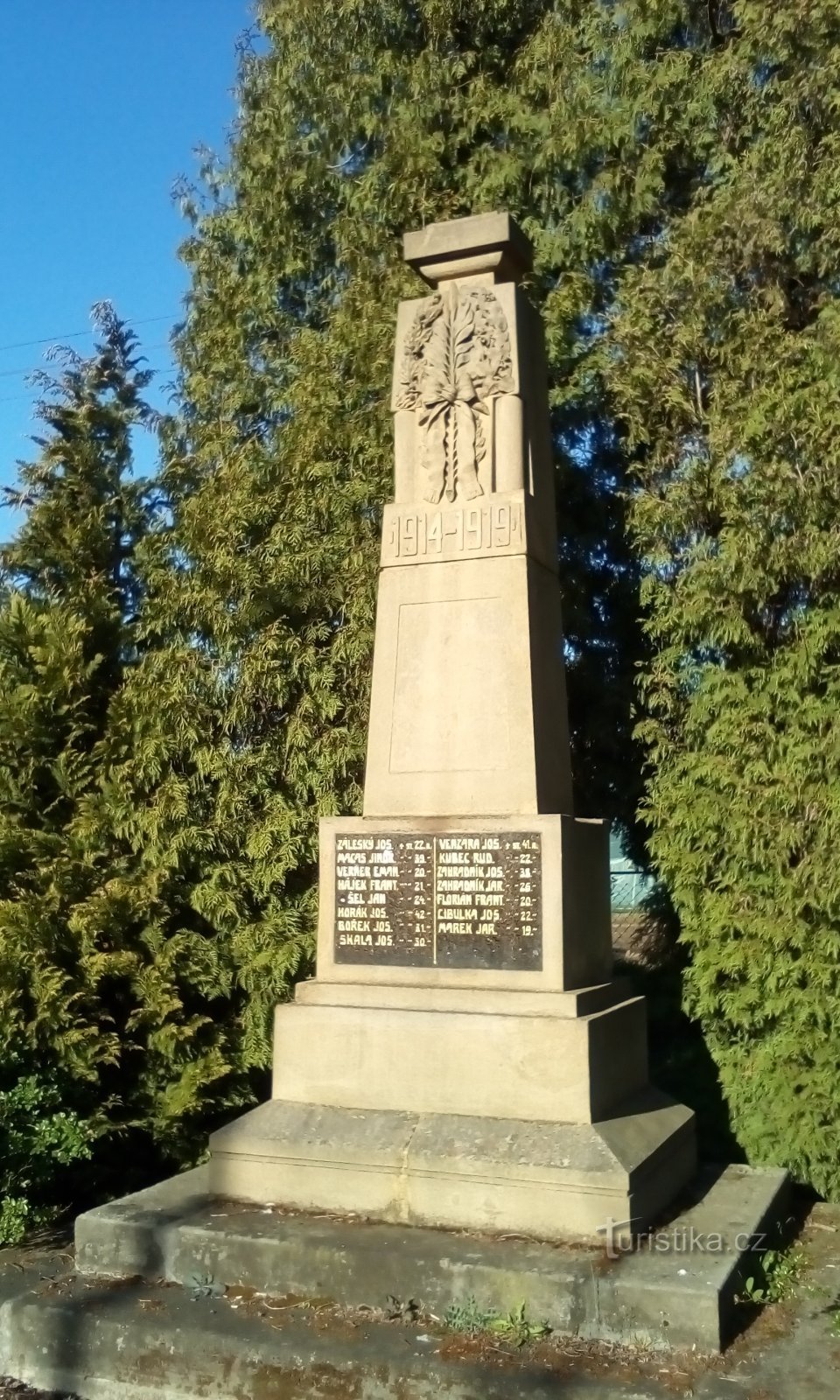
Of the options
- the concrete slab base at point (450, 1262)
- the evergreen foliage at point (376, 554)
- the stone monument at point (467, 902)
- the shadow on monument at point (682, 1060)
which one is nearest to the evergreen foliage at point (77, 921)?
the evergreen foliage at point (376, 554)

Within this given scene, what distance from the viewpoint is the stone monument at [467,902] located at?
15.2ft

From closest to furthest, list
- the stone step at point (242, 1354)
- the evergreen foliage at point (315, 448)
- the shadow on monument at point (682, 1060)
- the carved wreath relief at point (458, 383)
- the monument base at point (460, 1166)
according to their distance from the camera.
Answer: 1. the stone step at point (242, 1354)
2. the monument base at point (460, 1166)
3. the carved wreath relief at point (458, 383)
4. the shadow on monument at point (682, 1060)
5. the evergreen foliage at point (315, 448)

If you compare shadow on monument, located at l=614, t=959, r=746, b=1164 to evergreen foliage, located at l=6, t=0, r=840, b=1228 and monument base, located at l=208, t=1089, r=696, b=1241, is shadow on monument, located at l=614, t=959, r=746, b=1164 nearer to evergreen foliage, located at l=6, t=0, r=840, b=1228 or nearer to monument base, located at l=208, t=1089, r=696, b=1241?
evergreen foliage, located at l=6, t=0, r=840, b=1228

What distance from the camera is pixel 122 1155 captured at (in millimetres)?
6699

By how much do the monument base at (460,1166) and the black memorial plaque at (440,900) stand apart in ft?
2.15

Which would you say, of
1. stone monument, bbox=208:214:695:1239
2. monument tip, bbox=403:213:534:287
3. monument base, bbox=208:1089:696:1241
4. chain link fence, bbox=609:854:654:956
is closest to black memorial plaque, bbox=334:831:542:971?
stone monument, bbox=208:214:695:1239

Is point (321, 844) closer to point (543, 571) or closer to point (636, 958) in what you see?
point (543, 571)

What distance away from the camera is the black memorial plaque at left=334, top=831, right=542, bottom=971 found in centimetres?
502

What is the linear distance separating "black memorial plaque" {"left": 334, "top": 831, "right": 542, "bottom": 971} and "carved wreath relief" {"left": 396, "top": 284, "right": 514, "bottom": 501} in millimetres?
1646

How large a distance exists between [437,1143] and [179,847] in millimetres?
2829

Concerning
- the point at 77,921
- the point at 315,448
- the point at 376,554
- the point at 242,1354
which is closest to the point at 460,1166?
the point at 242,1354

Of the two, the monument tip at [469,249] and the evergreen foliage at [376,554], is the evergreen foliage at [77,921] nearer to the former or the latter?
the evergreen foliage at [376,554]

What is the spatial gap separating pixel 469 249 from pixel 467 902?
311 centimetres

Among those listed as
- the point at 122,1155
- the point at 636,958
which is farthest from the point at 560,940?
the point at 636,958
